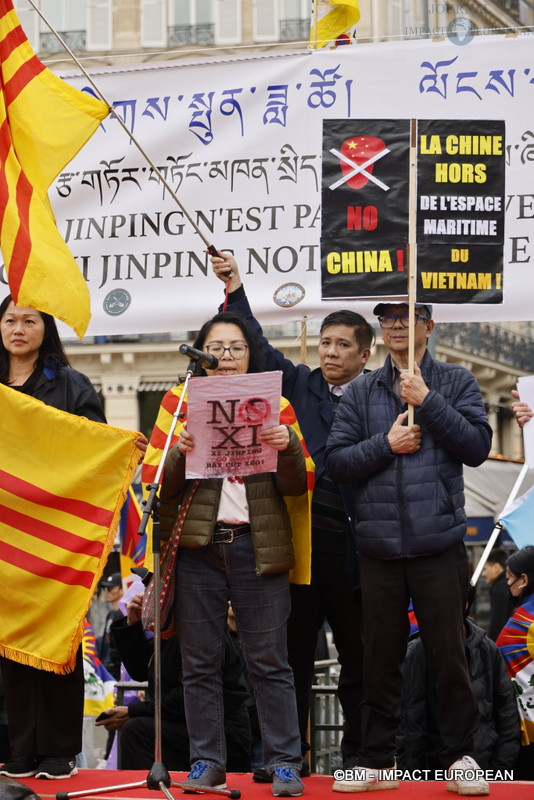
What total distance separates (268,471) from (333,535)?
765 mm

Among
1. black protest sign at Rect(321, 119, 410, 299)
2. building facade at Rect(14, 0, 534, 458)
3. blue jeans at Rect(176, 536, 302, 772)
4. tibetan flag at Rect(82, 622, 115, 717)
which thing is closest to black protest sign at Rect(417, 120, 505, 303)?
black protest sign at Rect(321, 119, 410, 299)

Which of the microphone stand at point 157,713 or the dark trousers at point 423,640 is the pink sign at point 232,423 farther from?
the dark trousers at point 423,640

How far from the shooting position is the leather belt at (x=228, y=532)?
5.61m

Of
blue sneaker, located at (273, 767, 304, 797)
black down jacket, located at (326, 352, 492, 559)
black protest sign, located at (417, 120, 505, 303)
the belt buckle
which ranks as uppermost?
black protest sign, located at (417, 120, 505, 303)

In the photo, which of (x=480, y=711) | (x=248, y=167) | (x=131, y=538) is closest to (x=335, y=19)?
(x=248, y=167)

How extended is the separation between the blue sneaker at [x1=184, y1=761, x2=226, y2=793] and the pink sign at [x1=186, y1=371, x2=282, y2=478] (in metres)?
1.19

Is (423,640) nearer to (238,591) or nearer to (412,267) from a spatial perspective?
(238,591)

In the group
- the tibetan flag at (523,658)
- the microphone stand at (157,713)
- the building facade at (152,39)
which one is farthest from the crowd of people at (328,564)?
the building facade at (152,39)

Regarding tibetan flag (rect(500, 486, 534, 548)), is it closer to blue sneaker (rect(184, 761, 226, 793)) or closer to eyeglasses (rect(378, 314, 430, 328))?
eyeglasses (rect(378, 314, 430, 328))

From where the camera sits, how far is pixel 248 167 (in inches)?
299

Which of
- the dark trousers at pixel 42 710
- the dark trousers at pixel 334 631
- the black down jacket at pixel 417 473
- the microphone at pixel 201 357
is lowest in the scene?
the dark trousers at pixel 42 710

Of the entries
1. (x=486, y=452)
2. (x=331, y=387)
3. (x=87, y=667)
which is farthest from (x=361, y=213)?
(x=87, y=667)

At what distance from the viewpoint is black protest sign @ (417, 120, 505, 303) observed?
21.5ft

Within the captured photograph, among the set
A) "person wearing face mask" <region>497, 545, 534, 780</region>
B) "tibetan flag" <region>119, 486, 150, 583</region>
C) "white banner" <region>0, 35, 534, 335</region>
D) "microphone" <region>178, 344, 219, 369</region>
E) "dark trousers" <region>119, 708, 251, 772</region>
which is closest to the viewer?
"microphone" <region>178, 344, 219, 369</region>
